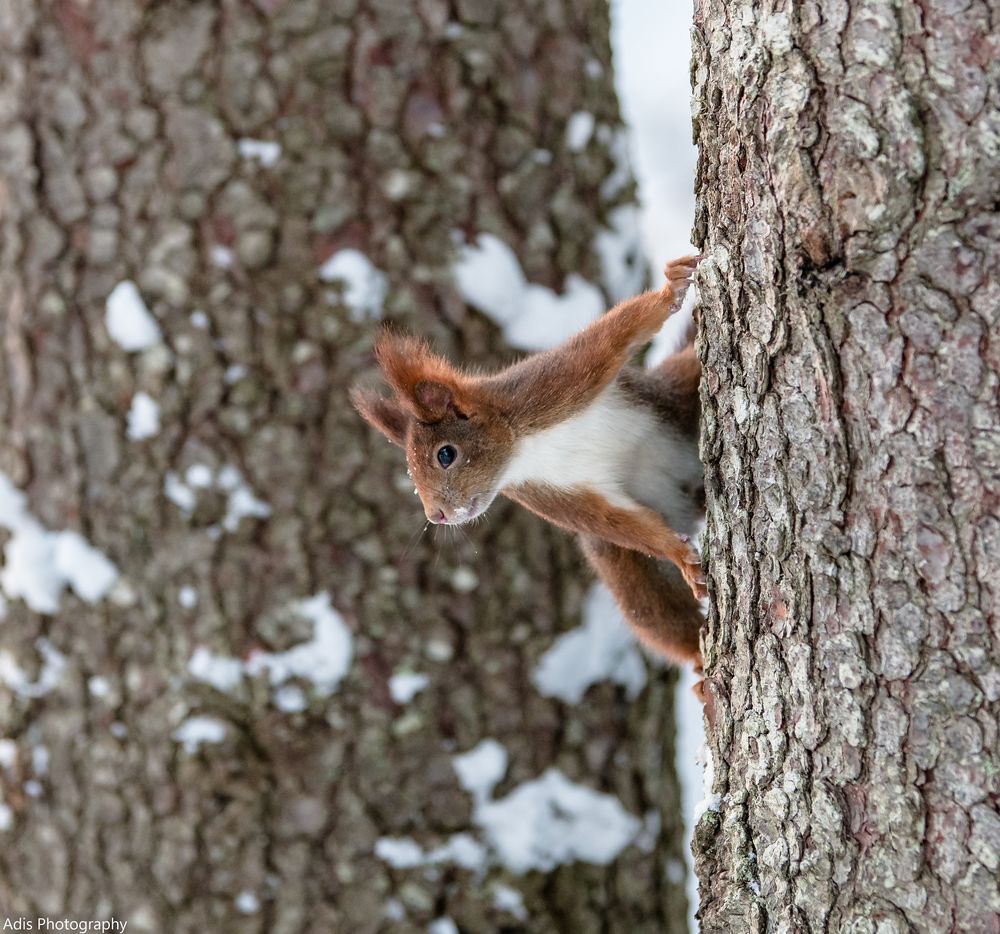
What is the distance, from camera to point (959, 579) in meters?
1.17

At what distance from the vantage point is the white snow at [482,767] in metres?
2.70

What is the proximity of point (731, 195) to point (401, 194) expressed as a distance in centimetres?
140

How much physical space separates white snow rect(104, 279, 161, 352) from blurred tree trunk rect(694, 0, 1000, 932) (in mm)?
1563

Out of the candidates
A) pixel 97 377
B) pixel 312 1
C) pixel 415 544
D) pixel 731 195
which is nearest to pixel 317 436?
pixel 415 544

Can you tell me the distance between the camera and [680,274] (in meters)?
1.72

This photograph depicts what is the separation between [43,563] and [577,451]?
1.39 metres

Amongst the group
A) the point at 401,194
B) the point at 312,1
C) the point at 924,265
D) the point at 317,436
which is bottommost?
the point at 924,265

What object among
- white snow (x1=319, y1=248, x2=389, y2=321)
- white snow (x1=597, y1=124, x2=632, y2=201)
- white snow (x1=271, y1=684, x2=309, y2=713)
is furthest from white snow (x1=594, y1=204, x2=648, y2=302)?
white snow (x1=271, y1=684, x2=309, y2=713)

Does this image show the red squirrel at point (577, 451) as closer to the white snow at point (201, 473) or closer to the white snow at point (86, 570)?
the white snow at point (201, 473)

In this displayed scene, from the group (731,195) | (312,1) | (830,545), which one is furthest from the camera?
(312,1)

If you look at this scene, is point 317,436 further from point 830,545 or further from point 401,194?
point 830,545

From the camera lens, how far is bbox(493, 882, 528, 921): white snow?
106 inches

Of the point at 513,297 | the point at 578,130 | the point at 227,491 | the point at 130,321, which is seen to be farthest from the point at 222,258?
the point at 578,130

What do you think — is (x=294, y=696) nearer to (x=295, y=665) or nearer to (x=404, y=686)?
(x=295, y=665)
